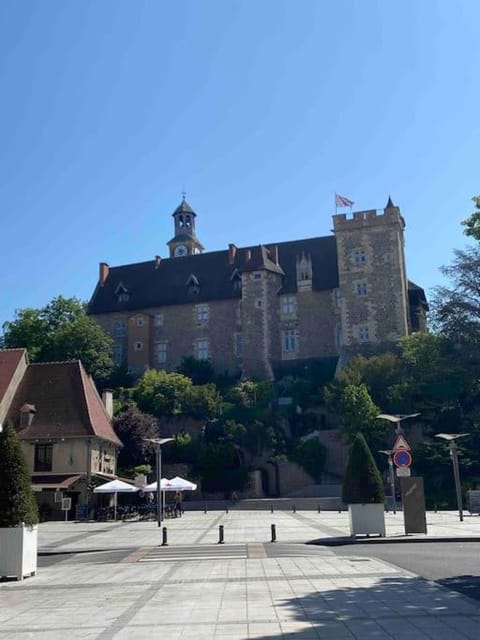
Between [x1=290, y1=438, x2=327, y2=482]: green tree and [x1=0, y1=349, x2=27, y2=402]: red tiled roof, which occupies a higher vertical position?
[x1=0, y1=349, x2=27, y2=402]: red tiled roof

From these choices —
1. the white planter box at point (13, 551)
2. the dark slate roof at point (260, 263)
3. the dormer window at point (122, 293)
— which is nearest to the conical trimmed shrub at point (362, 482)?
the white planter box at point (13, 551)

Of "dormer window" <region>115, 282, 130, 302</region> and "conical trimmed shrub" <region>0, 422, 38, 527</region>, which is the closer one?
"conical trimmed shrub" <region>0, 422, 38, 527</region>

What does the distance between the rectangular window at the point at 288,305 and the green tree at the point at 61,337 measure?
64.4 ft

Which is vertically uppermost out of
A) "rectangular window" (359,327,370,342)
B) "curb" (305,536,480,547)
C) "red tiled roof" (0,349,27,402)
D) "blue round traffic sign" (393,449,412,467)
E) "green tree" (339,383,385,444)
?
"rectangular window" (359,327,370,342)

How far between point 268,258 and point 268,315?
26.2 feet

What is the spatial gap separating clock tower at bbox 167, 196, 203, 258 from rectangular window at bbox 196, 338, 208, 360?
92.4 feet

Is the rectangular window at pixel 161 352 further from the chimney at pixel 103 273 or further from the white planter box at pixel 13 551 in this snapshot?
the white planter box at pixel 13 551

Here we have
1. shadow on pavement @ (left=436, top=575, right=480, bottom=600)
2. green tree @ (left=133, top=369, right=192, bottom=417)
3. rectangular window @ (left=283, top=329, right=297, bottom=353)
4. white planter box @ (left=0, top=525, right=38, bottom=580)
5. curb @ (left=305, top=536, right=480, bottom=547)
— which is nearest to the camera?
shadow on pavement @ (left=436, top=575, right=480, bottom=600)

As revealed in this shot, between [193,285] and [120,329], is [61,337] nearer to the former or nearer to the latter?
[120,329]

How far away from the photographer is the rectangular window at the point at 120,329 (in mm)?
83000

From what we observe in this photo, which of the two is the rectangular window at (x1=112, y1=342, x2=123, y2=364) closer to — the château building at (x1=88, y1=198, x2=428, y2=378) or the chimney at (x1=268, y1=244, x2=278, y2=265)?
the château building at (x1=88, y1=198, x2=428, y2=378)

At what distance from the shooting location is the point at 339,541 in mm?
21875

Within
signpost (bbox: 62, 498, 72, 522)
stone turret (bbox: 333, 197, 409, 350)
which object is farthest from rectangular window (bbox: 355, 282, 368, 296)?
signpost (bbox: 62, 498, 72, 522)

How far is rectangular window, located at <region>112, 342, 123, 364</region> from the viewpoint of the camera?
82.2m
